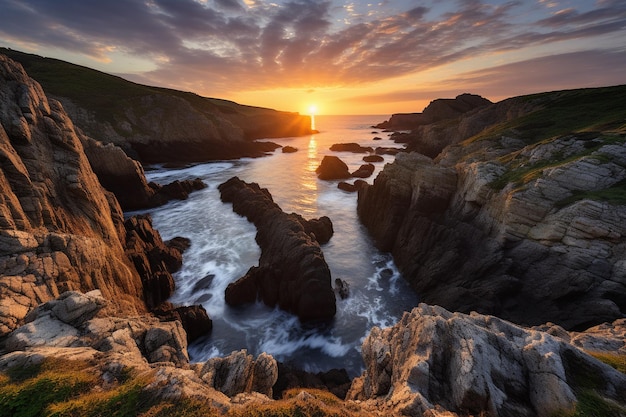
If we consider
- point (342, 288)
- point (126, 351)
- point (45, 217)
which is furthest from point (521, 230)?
point (45, 217)

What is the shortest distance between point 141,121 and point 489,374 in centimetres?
10531

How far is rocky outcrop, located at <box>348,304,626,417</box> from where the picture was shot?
8938mm

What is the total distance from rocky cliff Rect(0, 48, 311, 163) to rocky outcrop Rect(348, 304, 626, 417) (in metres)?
87.4

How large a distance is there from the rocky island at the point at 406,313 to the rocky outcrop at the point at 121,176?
1736 cm

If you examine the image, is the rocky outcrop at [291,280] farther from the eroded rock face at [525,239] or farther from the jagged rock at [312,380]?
the eroded rock face at [525,239]

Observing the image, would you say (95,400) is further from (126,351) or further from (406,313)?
(406,313)

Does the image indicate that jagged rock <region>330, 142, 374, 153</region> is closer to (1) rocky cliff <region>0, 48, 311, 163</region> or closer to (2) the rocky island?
(1) rocky cliff <region>0, 48, 311, 163</region>

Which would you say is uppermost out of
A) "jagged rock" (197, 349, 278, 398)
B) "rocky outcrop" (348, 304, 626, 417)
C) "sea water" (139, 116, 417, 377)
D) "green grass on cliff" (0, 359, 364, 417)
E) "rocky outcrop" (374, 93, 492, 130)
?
"rocky outcrop" (374, 93, 492, 130)

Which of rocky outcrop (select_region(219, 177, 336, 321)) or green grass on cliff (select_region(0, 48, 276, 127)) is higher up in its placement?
green grass on cliff (select_region(0, 48, 276, 127))

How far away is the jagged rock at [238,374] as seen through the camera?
12.1 meters

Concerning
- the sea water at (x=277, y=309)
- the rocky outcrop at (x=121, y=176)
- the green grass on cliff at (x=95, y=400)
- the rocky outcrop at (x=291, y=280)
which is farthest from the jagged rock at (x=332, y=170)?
the green grass on cliff at (x=95, y=400)

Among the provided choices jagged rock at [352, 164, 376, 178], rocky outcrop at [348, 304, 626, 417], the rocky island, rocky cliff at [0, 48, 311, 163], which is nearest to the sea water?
the rocky island

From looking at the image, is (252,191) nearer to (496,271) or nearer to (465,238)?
(465,238)

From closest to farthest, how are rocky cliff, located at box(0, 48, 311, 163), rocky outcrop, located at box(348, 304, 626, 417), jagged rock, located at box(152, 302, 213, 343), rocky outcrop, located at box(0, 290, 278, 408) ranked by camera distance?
rocky outcrop, located at box(348, 304, 626, 417) → rocky outcrop, located at box(0, 290, 278, 408) → jagged rock, located at box(152, 302, 213, 343) → rocky cliff, located at box(0, 48, 311, 163)
